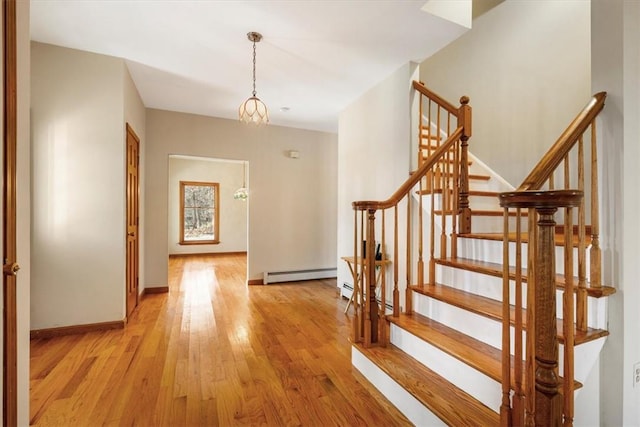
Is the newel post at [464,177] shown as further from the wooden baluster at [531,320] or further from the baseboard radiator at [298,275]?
the baseboard radiator at [298,275]

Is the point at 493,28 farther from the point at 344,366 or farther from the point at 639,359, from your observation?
the point at 344,366

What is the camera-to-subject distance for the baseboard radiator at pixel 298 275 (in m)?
5.08

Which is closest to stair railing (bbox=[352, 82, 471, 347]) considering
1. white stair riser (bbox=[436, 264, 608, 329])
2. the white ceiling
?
white stair riser (bbox=[436, 264, 608, 329])

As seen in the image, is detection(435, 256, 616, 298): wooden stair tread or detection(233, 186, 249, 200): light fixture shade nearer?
detection(435, 256, 616, 298): wooden stair tread

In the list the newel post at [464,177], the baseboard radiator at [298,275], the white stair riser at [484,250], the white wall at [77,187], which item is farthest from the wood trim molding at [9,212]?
the baseboard radiator at [298,275]

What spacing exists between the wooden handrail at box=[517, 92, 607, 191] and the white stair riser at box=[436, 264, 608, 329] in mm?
677

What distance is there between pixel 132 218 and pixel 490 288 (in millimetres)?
3688

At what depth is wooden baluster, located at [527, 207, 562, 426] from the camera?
1026mm

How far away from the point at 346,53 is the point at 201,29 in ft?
4.30

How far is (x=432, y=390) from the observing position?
1.66 meters

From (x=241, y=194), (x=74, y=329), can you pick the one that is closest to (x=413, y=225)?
(x=74, y=329)

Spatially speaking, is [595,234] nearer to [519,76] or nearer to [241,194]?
[519,76]

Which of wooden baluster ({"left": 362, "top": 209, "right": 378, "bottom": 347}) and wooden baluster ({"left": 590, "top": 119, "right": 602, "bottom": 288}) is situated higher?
wooden baluster ({"left": 590, "top": 119, "right": 602, "bottom": 288})

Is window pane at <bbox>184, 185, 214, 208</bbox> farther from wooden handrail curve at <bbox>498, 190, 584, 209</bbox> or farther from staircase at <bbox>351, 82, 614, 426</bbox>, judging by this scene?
wooden handrail curve at <bbox>498, 190, 584, 209</bbox>
